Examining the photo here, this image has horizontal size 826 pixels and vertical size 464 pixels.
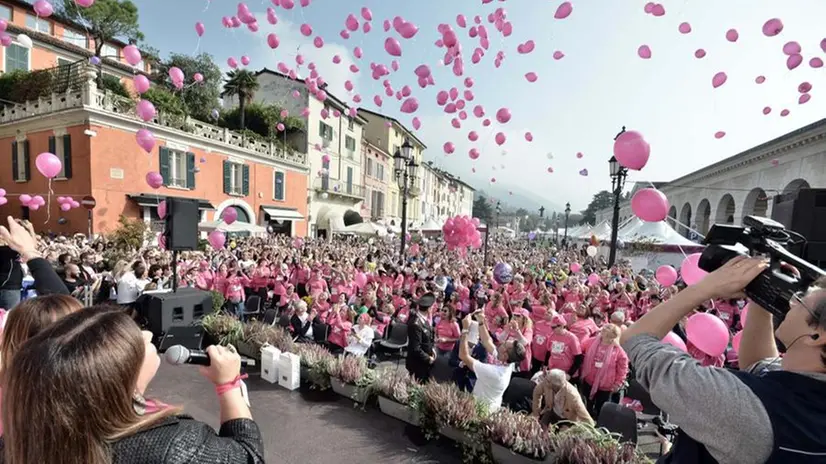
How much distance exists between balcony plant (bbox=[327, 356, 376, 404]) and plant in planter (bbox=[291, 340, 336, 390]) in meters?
0.11

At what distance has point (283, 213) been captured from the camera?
2903cm

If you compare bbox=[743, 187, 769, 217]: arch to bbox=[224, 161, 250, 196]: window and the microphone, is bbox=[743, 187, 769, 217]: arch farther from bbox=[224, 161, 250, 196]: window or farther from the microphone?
bbox=[224, 161, 250, 196]: window

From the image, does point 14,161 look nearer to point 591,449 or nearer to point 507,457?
point 507,457

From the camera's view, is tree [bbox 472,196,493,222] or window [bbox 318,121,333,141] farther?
tree [bbox 472,196,493,222]

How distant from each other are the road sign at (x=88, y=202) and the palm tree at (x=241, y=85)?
12171 mm

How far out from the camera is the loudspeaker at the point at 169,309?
17.0 ft

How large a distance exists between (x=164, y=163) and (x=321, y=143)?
14461 mm

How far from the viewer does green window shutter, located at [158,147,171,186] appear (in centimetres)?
2028

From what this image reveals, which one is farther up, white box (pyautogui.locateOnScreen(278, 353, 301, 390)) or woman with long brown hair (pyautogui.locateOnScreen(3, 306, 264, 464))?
woman with long brown hair (pyautogui.locateOnScreen(3, 306, 264, 464))

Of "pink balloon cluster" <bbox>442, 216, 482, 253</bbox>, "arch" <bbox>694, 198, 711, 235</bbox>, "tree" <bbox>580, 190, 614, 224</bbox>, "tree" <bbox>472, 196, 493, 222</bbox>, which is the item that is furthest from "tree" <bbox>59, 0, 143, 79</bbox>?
"tree" <bbox>580, 190, 614, 224</bbox>

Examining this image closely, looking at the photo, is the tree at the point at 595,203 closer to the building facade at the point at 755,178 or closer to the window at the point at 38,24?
the building facade at the point at 755,178

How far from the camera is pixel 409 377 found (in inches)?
208

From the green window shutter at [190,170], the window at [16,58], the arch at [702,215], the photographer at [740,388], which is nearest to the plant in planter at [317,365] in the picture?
the photographer at [740,388]

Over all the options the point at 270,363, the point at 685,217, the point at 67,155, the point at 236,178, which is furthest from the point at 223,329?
the point at 685,217
